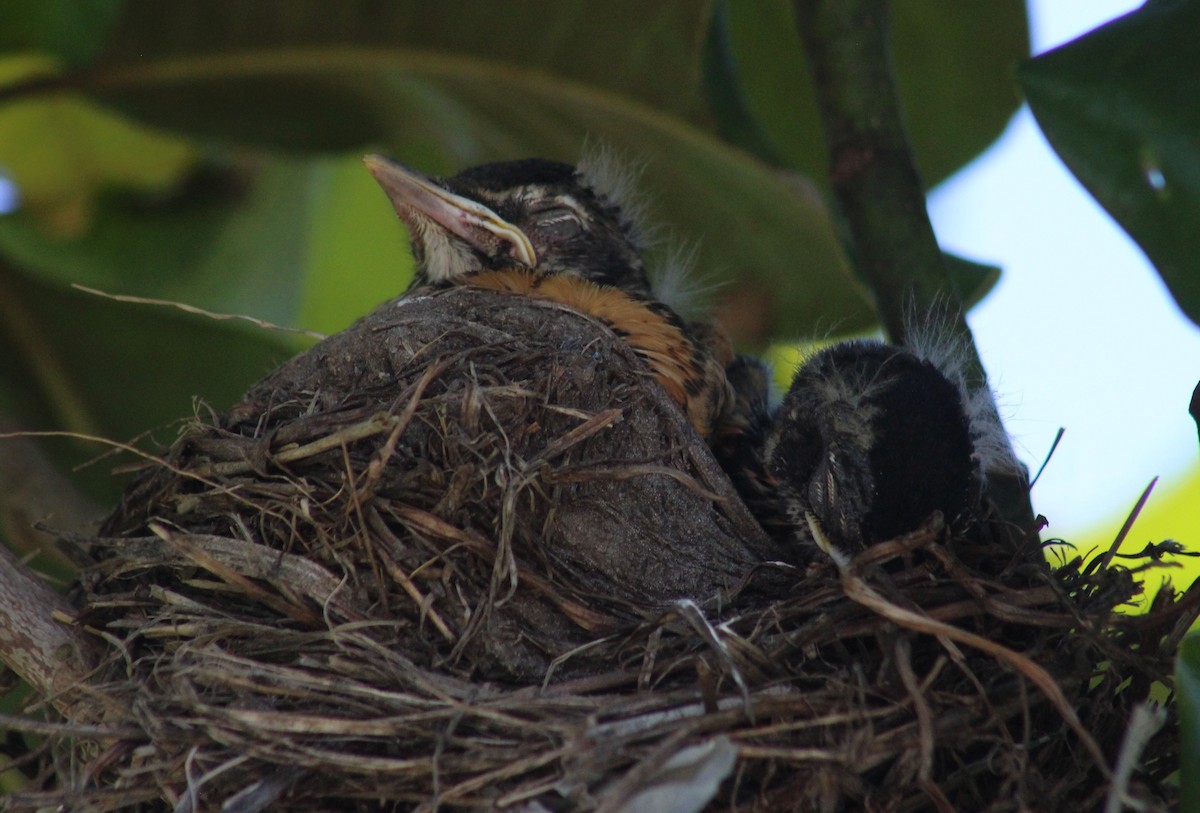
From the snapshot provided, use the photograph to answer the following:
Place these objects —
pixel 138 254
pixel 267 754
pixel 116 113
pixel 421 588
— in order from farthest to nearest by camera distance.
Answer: pixel 138 254 < pixel 116 113 < pixel 421 588 < pixel 267 754

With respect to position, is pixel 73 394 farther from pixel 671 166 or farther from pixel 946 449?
pixel 946 449

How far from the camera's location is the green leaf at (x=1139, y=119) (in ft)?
5.85

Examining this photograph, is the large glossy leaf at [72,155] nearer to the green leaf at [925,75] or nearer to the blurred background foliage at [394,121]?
the blurred background foliage at [394,121]

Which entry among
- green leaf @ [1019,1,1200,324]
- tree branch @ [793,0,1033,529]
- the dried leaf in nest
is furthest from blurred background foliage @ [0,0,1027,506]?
green leaf @ [1019,1,1200,324]

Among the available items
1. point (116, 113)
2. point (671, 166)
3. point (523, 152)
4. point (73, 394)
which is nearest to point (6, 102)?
point (116, 113)

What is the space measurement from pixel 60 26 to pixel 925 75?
2199 mm

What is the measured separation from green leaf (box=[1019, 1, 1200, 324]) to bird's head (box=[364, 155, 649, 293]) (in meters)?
1.20

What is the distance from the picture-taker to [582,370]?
217cm

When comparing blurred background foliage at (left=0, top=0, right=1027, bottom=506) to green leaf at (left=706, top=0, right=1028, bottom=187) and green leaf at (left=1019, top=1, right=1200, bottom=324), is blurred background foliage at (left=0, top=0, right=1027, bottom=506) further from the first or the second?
green leaf at (left=1019, top=1, right=1200, bottom=324)

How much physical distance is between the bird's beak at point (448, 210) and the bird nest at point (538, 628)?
1.53 feet

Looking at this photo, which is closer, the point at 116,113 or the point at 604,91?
the point at 604,91

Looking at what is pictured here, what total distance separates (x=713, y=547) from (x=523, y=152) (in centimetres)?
181

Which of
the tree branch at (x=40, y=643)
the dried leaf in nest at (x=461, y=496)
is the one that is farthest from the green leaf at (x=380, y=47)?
the tree branch at (x=40, y=643)

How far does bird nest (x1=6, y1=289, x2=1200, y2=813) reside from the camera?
1.67m
